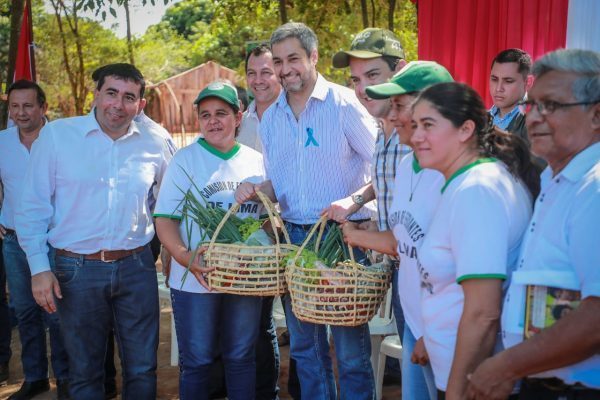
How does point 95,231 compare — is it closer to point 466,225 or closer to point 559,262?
point 466,225

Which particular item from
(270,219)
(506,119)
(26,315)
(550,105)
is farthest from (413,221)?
(26,315)

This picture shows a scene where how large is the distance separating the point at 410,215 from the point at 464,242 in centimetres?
51

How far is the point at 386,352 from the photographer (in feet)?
15.5

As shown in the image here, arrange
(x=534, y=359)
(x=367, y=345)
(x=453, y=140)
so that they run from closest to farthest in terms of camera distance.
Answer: (x=534, y=359), (x=453, y=140), (x=367, y=345)

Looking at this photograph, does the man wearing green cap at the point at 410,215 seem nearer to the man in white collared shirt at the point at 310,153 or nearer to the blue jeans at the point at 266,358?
the man in white collared shirt at the point at 310,153

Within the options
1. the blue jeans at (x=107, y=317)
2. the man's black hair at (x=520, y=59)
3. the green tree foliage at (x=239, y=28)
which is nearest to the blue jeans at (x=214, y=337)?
the blue jeans at (x=107, y=317)

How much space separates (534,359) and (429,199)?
816 mm

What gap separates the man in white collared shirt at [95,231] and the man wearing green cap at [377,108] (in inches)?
52.0

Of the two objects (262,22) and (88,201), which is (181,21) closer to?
(262,22)

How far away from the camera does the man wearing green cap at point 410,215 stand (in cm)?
282

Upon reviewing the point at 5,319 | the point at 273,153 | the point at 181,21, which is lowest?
the point at 5,319

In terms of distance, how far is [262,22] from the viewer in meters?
12.6

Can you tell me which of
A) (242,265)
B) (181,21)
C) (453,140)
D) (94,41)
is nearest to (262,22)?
(94,41)

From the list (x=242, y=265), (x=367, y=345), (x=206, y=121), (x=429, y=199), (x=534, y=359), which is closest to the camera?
(x=534, y=359)
